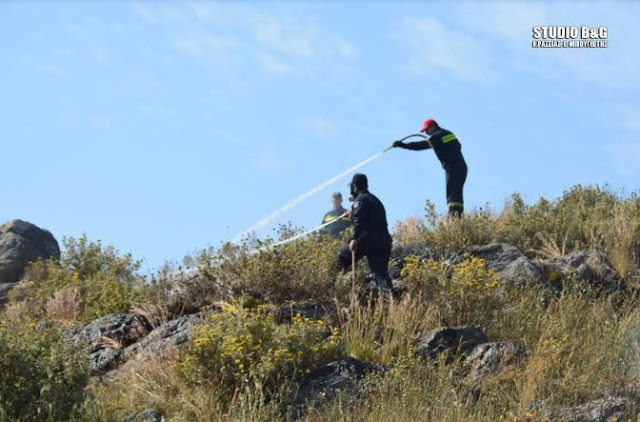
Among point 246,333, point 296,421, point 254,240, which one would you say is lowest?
point 296,421

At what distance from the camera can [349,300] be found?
1647 centimetres

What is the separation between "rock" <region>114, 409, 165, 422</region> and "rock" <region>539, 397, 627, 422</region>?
3.96 m

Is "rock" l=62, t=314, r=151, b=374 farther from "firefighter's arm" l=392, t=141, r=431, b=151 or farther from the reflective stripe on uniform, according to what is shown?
the reflective stripe on uniform

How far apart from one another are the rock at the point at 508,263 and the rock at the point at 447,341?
3266 millimetres

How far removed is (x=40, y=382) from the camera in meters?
12.3

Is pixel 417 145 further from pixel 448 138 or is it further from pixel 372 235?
pixel 372 235

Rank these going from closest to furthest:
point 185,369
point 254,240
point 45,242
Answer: point 185,369 < point 254,240 < point 45,242

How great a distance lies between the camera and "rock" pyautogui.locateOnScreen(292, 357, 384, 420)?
12516 mm

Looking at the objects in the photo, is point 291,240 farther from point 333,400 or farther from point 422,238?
point 333,400

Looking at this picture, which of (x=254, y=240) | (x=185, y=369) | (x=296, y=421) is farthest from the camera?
(x=254, y=240)

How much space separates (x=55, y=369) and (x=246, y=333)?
212 centimetres

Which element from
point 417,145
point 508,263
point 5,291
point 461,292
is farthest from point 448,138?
point 5,291

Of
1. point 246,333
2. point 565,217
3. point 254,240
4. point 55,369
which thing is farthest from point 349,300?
point 565,217

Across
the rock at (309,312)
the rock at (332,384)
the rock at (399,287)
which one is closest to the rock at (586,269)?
the rock at (399,287)
